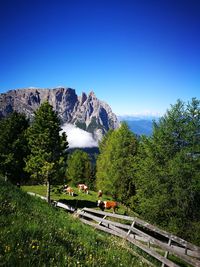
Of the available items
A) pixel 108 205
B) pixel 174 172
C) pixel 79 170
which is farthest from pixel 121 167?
pixel 79 170

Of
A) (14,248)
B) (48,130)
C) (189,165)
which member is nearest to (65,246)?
(14,248)

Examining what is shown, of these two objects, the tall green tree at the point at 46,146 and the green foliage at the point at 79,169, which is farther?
the green foliage at the point at 79,169

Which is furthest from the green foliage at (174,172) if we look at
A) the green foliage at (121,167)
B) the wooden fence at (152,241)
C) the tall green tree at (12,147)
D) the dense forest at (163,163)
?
the tall green tree at (12,147)

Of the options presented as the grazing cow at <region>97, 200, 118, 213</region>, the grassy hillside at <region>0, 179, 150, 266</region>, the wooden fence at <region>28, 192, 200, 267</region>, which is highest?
the grassy hillside at <region>0, 179, 150, 266</region>

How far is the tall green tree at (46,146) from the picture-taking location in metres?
31.2

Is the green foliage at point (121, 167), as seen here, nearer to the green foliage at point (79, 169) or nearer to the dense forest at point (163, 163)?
the dense forest at point (163, 163)

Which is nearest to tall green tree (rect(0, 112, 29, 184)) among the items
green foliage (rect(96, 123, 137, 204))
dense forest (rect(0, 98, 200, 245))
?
dense forest (rect(0, 98, 200, 245))

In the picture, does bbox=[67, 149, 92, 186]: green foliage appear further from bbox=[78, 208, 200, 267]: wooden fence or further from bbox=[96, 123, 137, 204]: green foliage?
bbox=[78, 208, 200, 267]: wooden fence

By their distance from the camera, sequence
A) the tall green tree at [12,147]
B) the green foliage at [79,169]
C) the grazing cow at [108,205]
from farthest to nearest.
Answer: the green foliage at [79,169]
the tall green tree at [12,147]
the grazing cow at [108,205]

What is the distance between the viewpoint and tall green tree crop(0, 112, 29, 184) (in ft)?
114

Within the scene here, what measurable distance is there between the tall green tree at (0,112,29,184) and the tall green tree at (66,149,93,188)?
138 feet

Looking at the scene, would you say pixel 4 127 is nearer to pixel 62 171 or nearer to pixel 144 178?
pixel 62 171

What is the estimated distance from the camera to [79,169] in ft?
260

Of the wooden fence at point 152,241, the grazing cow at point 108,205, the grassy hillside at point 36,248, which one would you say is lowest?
the grazing cow at point 108,205
